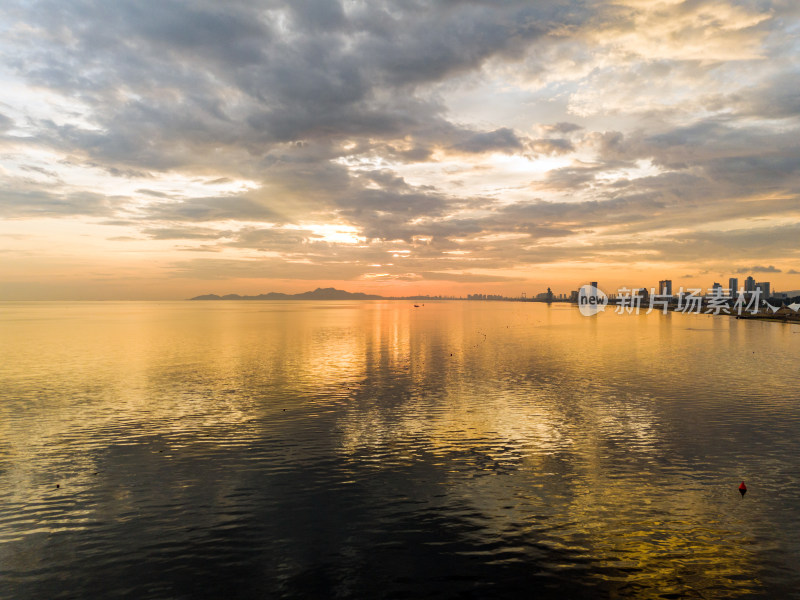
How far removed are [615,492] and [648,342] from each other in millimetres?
112567

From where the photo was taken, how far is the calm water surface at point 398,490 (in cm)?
1998

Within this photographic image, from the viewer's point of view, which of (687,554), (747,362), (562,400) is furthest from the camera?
(747,362)

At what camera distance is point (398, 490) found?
93.5 ft

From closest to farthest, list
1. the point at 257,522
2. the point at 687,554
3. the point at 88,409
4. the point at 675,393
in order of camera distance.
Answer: the point at 687,554
the point at 257,522
the point at 88,409
the point at 675,393

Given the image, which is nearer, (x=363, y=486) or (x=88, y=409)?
(x=363, y=486)

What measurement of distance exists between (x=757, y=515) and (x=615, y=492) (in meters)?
6.72

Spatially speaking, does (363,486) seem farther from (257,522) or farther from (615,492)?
(615,492)

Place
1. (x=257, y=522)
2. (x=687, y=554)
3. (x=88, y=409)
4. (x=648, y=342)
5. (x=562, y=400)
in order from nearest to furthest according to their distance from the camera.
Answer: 1. (x=687, y=554)
2. (x=257, y=522)
3. (x=88, y=409)
4. (x=562, y=400)
5. (x=648, y=342)

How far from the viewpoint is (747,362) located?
85.4 m

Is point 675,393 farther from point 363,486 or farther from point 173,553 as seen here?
point 173,553

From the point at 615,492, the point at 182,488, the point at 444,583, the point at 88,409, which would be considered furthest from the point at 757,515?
the point at 88,409

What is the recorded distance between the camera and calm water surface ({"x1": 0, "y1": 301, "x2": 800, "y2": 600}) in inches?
787

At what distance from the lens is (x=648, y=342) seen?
126938 mm

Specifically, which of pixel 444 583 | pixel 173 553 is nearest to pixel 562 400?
pixel 444 583
